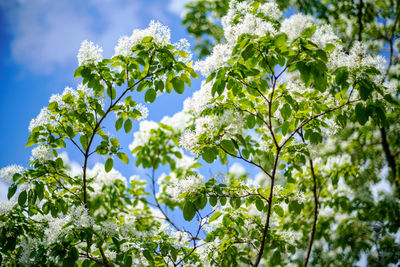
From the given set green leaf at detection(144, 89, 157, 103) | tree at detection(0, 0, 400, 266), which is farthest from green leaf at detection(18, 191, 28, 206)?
green leaf at detection(144, 89, 157, 103)

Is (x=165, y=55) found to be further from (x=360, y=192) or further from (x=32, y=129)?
(x=360, y=192)

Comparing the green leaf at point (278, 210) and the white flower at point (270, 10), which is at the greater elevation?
the white flower at point (270, 10)

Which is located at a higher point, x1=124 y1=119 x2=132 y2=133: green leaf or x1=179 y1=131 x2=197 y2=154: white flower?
x1=124 y1=119 x2=132 y2=133: green leaf

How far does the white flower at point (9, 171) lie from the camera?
2131mm

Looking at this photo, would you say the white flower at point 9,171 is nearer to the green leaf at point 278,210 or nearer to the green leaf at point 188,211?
the green leaf at point 188,211

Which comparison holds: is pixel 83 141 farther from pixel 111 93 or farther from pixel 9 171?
pixel 9 171

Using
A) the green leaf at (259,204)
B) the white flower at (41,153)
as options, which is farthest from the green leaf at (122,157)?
the green leaf at (259,204)

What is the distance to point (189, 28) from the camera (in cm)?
462

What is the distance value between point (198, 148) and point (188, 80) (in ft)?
1.59

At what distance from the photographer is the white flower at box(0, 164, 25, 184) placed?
6.99 feet

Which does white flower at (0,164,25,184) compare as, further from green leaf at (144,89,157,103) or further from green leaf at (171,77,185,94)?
green leaf at (171,77,185,94)

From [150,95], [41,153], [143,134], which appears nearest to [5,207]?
[41,153]

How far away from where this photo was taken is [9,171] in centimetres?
215

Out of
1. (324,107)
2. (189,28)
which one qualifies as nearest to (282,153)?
(324,107)
